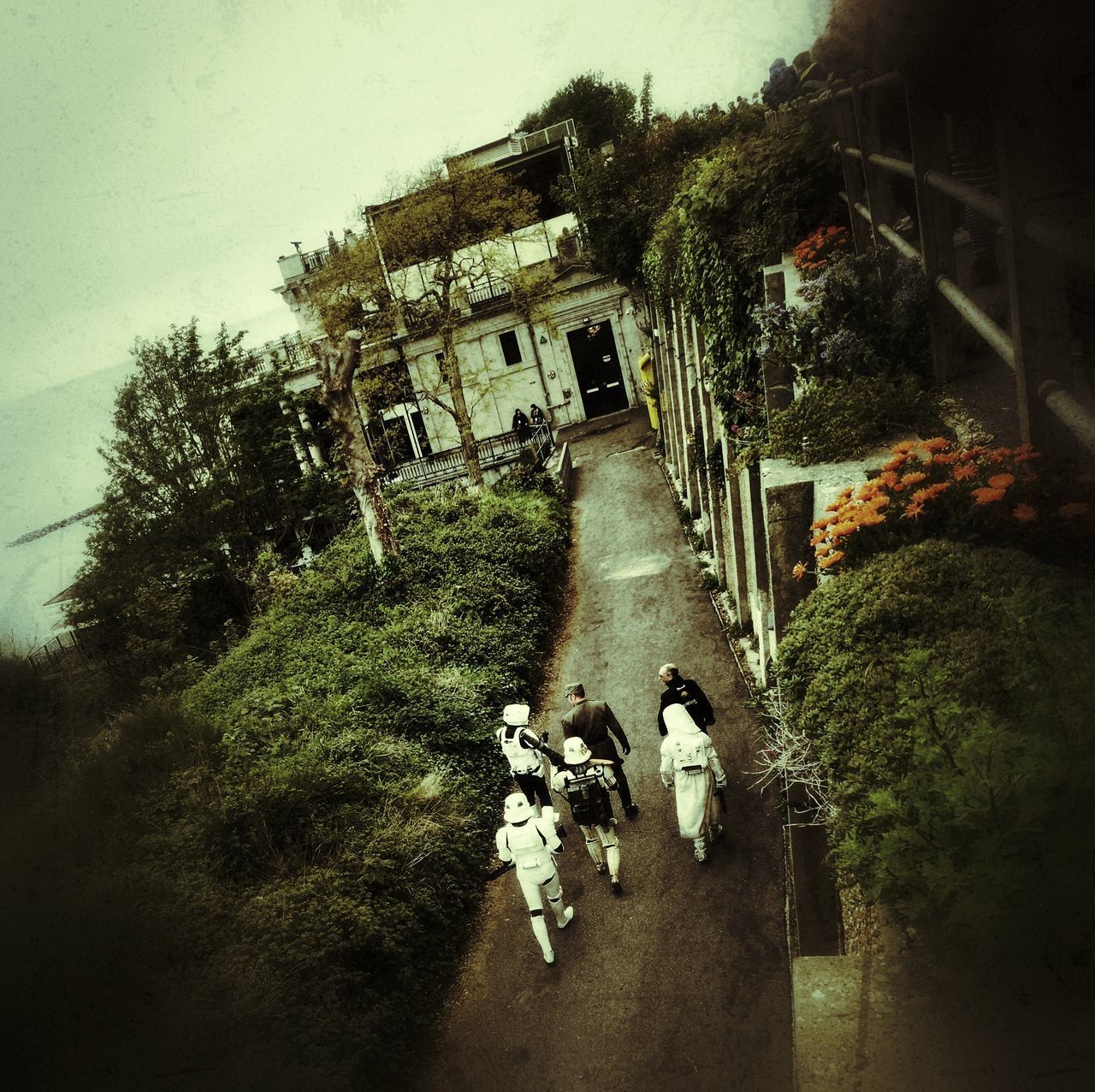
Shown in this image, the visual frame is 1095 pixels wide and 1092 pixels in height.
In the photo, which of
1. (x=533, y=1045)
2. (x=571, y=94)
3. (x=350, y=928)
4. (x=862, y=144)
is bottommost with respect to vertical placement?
(x=533, y=1045)

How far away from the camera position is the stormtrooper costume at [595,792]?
655 cm

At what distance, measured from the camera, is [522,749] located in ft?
23.6

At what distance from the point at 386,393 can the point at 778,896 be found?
2063 cm

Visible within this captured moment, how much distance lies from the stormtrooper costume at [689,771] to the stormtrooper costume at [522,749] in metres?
1.39

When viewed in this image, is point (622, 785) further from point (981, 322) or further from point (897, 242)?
point (897, 242)

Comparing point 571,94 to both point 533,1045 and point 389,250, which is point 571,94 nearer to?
point 389,250

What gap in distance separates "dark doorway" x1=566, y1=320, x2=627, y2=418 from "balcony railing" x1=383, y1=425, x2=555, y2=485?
11.6 ft

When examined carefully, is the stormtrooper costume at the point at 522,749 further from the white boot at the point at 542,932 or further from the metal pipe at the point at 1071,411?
the metal pipe at the point at 1071,411

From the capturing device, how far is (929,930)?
9.43 feet

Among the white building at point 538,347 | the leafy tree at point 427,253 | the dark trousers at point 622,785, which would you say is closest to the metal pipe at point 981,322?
the dark trousers at point 622,785

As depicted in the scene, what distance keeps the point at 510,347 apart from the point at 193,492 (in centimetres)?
1325

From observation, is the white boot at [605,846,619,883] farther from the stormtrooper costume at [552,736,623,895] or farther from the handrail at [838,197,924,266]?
the handrail at [838,197,924,266]

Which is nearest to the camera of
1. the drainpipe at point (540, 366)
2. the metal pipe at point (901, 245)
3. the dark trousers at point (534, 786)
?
the metal pipe at point (901, 245)

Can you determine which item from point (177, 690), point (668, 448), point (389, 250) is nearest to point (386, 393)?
point (389, 250)
